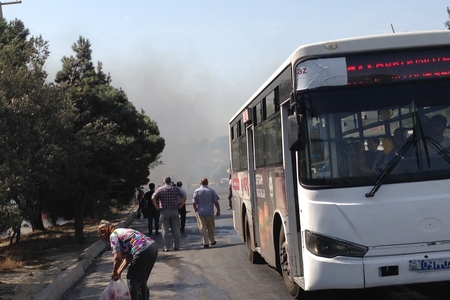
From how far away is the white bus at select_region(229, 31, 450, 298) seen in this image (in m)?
6.73

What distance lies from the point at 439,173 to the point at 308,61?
5.87 feet

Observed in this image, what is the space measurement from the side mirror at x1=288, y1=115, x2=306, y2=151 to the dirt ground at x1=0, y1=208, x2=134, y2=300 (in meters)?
5.57

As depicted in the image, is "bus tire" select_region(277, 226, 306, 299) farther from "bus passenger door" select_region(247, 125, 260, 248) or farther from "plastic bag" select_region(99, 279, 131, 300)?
"bus passenger door" select_region(247, 125, 260, 248)

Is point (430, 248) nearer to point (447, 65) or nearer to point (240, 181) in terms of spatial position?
point (447, 65)

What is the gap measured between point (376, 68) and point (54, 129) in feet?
32.9

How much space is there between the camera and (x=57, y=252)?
58.1 ft

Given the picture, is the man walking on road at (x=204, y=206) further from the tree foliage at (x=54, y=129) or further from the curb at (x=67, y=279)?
the tree foliage at (x=54, y=129)

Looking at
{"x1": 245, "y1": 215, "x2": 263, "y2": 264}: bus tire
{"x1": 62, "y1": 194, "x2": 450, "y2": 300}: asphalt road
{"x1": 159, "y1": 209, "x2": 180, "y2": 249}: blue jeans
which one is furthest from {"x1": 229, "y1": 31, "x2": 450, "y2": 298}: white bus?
{"x1": 159, "y1": 209, "x2": 180, "y2": 249}: blue jeans

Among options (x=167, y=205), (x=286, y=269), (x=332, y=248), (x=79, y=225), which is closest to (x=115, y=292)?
(x=286, y=269)

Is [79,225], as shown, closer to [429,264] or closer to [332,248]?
[332,248]

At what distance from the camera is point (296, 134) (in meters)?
6.83

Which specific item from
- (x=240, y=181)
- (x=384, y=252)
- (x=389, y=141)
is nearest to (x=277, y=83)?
(x=389, y=141)

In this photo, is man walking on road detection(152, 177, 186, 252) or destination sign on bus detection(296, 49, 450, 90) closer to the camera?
destination sign on bus detection(296, 49, 450, 90)

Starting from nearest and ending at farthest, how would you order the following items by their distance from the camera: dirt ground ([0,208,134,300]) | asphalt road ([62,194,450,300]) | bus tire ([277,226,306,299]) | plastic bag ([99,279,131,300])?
plastic bag ([99,279,131,300]) < bus tire ([277,226,306,299]) < asphalt road ([62,194,450,300]) < dirt ground ([0,208,134,300])
